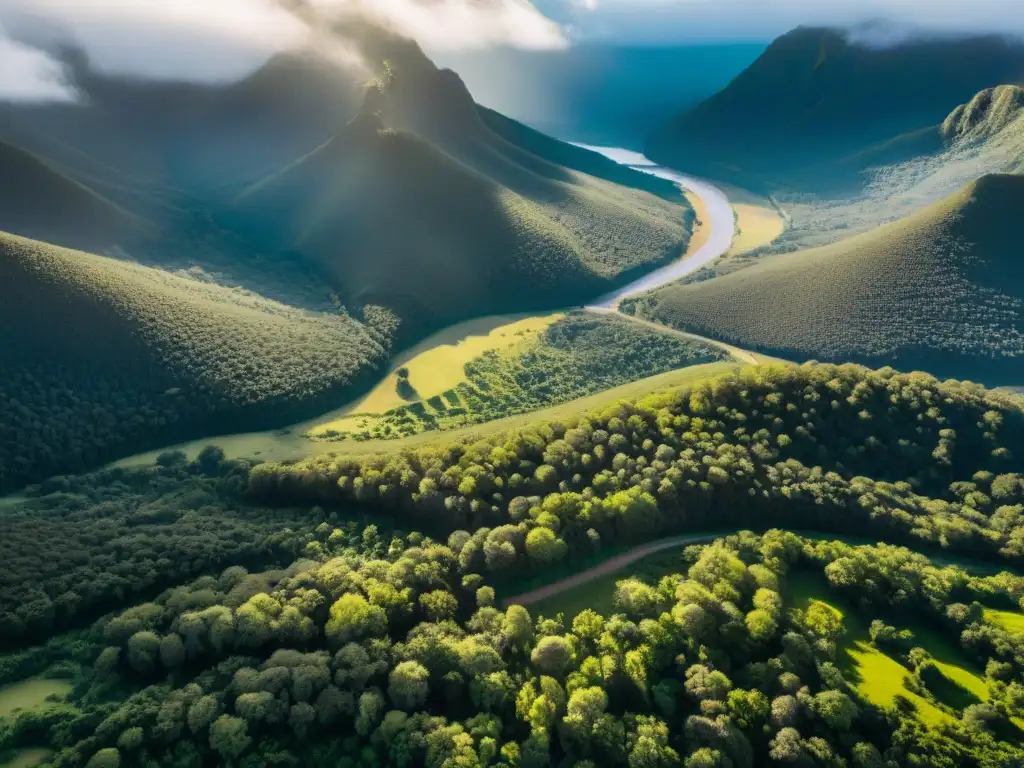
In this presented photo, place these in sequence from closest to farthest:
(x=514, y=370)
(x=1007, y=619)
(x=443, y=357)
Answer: (x=1007, y=619)
(x=514, y=370)
(x=443, y=357)

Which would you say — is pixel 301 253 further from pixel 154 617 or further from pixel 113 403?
pixel 154 617

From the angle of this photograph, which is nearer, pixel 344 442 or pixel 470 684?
pixel 470 684

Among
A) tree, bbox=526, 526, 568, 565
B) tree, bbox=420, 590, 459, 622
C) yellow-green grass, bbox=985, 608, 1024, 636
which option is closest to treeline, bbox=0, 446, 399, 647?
tree, bbox=420, 590, 459, 622

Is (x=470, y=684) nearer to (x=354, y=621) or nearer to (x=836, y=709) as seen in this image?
(x=354, y=621)

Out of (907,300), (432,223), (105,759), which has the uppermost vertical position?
(432,223)

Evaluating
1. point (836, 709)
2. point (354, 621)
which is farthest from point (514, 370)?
point (836, 709)

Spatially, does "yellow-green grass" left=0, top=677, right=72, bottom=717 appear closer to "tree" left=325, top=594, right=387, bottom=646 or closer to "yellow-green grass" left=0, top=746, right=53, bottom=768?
"yellow-green grass" left=0, top=746, right=53, bottom=768
